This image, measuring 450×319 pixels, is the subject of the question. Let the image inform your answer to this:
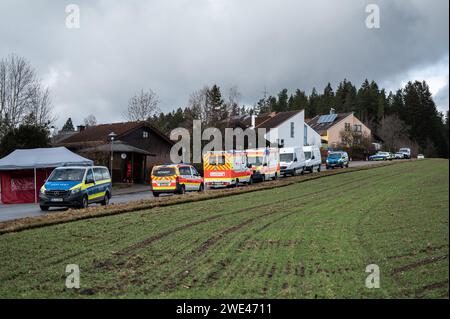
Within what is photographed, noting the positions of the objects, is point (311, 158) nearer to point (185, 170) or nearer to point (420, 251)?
point (185, 170)

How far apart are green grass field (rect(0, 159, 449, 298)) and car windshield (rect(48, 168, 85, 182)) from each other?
6968mm

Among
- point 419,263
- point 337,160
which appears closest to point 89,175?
point 419,263

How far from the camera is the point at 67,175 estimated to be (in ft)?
69.6

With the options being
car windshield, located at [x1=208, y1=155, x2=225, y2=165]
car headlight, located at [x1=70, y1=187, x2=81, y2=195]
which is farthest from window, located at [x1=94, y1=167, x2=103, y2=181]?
car windshield, located at [x1=208, y1=155, x2=225, y2=165]

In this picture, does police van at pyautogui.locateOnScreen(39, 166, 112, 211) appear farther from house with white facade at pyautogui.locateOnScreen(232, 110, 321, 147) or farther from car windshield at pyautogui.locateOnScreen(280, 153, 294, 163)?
house with white facade at pyautogui.locateOnScreen(232, 110, 321, 147)

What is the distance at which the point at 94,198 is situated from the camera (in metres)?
21.7

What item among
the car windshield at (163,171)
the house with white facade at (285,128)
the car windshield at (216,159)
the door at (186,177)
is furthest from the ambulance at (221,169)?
the house with white facade at (285,128)

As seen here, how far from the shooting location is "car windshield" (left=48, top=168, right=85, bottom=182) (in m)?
21.0

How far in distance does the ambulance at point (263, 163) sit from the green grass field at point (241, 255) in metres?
20.1

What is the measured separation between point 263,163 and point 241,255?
2693 centimetres

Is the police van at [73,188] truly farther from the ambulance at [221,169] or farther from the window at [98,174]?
Result: the ambulance at [221,169]

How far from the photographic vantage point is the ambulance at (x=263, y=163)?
34844mm
